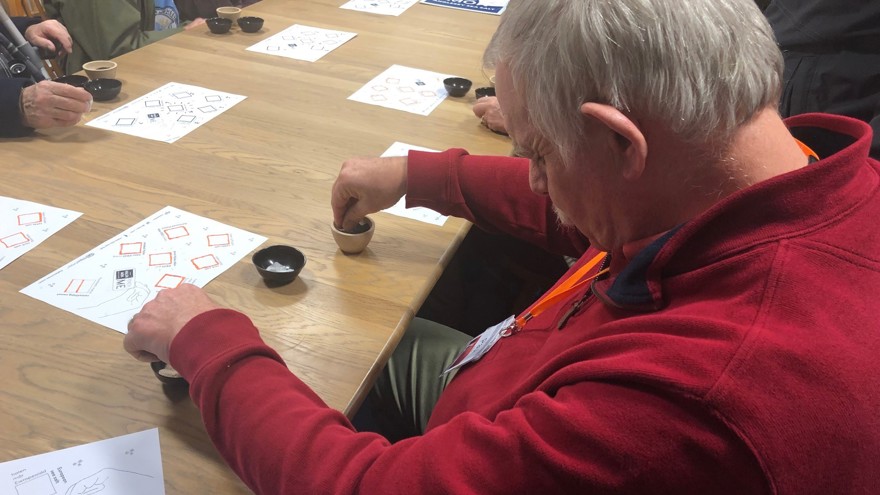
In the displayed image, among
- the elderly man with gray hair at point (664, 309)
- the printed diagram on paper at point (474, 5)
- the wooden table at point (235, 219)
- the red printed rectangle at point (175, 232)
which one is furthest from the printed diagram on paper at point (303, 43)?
the elderly man with gray hair at point (664, 309)

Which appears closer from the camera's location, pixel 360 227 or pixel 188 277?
pixel 188 277

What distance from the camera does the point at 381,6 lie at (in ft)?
8.32

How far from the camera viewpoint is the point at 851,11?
4.56 ft

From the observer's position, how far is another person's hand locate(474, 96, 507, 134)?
65.4 inches

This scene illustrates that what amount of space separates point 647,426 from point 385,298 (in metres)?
0.64

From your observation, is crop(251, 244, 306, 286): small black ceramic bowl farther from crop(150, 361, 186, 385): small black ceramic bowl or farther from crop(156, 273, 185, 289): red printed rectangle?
crop(150, 361, 186, 385): small black ceramic bowl

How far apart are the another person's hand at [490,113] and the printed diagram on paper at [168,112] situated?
25.5 inches

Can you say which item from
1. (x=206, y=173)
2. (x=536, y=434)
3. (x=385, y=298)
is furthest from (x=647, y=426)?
(x=206, y=173)

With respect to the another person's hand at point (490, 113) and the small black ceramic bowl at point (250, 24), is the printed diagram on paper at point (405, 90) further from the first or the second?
the small black ceramic bowl at point (250, 24)

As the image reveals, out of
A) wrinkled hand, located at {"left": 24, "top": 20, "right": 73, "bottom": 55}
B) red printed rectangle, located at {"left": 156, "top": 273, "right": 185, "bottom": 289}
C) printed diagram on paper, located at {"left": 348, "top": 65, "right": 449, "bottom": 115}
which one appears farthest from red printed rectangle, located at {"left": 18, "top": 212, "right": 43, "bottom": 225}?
wrinkled hand, located at {"left": 24, "top": 20, "right": 73, "bottom": 55}

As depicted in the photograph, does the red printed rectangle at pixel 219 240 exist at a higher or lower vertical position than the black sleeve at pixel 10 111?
lower

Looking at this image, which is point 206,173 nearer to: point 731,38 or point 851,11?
point 731,38

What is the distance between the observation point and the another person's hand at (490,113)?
1661 millimetres

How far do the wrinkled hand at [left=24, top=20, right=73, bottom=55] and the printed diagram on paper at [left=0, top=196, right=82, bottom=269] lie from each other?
4.08ft
